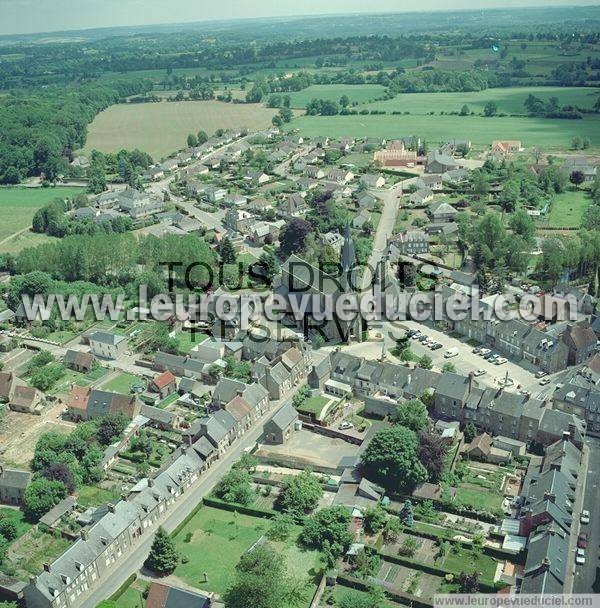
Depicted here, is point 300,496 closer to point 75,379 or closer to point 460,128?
point 75,379

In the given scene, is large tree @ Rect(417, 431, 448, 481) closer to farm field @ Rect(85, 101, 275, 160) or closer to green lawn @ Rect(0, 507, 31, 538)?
green lawn @ Rect(0, 507, 31, 538)

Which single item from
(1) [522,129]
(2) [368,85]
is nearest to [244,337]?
(1) [522,129]

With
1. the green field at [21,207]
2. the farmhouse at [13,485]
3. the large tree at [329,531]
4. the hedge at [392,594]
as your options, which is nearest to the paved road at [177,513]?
the large tree at [329,531]

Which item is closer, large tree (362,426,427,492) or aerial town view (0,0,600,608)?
aerial town view (0,0,600,608)

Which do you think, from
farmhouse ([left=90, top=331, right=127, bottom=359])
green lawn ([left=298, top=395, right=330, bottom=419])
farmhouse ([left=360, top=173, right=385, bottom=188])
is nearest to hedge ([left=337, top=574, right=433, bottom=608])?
green lawn ([left=298, top=395, right=330, bottom=419])

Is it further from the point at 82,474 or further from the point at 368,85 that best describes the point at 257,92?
the point at 82,474
